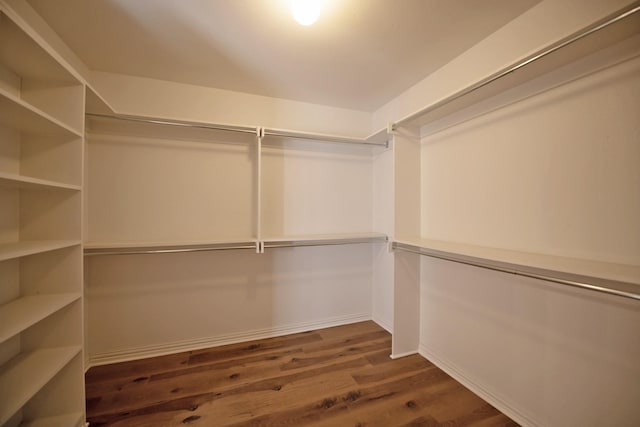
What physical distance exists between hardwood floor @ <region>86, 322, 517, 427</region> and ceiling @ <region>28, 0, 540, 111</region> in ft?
7.84

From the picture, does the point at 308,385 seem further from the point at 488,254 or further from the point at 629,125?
the point at 629,125

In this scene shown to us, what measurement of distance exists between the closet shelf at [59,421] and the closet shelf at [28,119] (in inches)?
61.9

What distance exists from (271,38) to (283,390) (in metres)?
2.40

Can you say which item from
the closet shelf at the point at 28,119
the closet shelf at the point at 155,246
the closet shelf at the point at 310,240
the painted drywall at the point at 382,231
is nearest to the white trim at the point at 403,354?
the painted drywall at the point at 382,231

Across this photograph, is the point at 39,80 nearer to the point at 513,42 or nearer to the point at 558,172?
the point at 513,42

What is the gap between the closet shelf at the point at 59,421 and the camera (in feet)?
4.24

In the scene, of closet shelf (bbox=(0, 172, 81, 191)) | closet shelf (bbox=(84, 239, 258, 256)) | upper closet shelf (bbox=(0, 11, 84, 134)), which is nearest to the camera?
closet shelf (bbox=(0, 172, 81, 191))

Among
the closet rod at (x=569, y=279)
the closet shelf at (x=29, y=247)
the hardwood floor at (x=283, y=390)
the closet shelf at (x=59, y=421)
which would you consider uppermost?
the closet shelf at (x=29, y=247)

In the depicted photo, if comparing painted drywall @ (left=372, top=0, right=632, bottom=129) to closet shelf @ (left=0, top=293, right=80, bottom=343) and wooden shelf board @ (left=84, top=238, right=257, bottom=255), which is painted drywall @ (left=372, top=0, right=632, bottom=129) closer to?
wooden shelf board @ (left=84, top=238, right=257, bottom=255)

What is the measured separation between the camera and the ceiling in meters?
1.34

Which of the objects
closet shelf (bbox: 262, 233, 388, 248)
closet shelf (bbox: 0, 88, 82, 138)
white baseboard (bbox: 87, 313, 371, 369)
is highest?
closet shelf (bbox: 0, 88, 82, 138)

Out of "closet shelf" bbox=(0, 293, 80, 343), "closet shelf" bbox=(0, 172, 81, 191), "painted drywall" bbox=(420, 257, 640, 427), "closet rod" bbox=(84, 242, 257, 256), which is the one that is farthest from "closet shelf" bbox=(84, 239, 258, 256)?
"painted drywall" bbox=(420, 257, 640, 427)

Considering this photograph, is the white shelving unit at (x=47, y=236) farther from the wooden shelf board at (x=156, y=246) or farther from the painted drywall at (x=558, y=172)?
the painted drywall at (x=558, y=172)

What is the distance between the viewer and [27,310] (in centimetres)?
118
